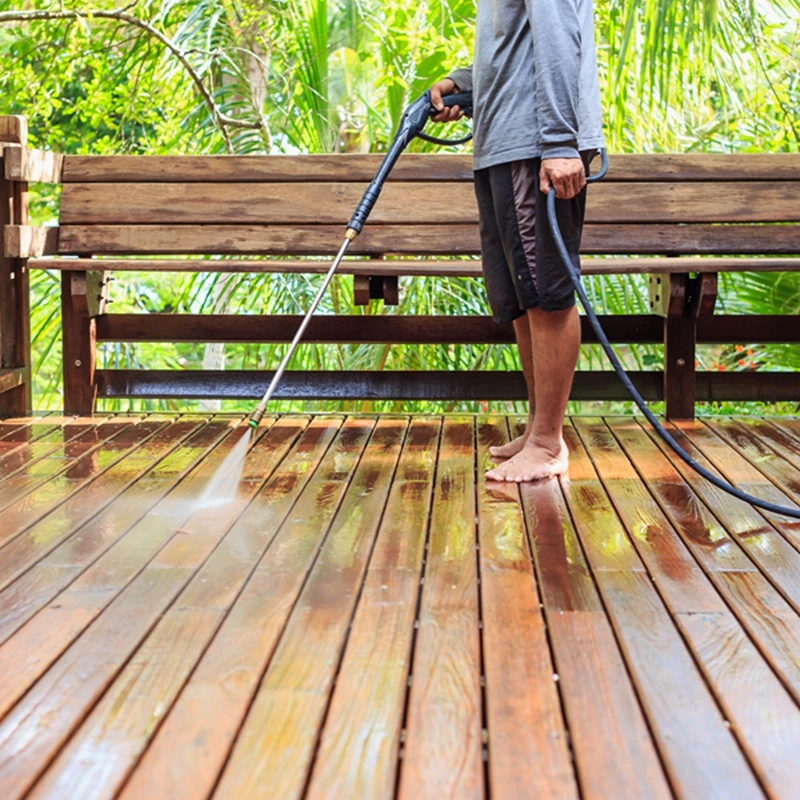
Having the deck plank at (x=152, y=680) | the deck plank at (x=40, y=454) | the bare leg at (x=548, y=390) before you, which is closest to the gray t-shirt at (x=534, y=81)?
the bare leg at (x=548, y=390)

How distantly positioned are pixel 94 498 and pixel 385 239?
160cm

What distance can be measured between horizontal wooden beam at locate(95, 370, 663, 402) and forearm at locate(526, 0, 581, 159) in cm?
133

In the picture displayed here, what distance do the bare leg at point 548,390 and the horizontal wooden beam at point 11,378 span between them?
6.32 ft

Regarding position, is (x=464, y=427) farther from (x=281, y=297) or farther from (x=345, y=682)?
(x=345, y=682)

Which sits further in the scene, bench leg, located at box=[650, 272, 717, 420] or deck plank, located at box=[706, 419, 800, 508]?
bench leg, located at box=[650, 272, 717, 420]

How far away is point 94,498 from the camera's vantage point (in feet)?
9.23

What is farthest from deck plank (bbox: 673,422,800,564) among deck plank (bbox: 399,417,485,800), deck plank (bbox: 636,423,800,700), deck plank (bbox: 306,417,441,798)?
deck plank (bbox: 306,417,441,798)

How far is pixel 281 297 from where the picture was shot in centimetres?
523

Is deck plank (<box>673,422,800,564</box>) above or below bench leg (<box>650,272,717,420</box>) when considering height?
below

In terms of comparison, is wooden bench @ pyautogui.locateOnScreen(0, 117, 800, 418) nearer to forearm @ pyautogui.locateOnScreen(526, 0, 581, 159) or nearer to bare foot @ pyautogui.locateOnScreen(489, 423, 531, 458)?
bare foot @ pyautogui.locateOnScreen(489, 423, 531, 458)

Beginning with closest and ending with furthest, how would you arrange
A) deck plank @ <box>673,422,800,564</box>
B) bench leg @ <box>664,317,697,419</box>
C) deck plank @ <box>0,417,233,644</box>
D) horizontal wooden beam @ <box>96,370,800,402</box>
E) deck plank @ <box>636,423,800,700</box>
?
1. deck plank @ <box>636,423,800,700</box>
2. deck plank @ <box>0,417,233,644</box>
3. deck plank @ <box>673,422,800,564</box>
4. bench leg @ <box>664,317,697,419</box>
5. horizontal wooden beam @ <box>96,370,800,402</box>

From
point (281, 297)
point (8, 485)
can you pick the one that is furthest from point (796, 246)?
point (8, 485)

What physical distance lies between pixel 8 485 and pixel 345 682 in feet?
5.36

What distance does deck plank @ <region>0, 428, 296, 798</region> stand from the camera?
1404mm
